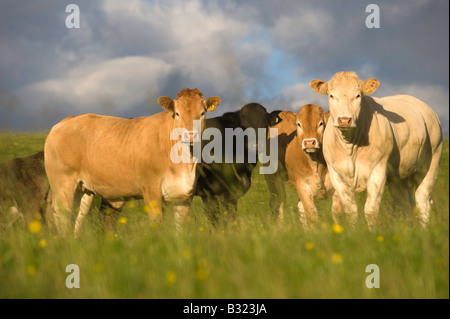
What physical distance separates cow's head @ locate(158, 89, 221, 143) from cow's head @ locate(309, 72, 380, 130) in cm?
199

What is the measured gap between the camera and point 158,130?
839cm

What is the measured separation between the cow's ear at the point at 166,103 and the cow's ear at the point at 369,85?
2978mm

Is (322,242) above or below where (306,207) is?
below

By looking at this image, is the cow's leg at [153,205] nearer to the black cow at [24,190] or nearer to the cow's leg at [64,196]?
the cow's leg at [64,196]

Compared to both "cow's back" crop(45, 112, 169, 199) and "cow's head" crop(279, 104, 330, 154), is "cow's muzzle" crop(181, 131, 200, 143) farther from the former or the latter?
"cow's head" crop(279, 104, 330, 154)

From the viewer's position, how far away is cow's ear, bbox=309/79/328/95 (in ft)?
26.8

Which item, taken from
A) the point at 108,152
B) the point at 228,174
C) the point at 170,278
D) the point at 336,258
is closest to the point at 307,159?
the point at 228,174

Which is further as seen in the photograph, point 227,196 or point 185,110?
point 227,196

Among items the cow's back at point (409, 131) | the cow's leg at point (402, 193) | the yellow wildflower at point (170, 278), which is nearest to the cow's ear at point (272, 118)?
the cow's back at point (409, 131)

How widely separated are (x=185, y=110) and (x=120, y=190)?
68.8 inches

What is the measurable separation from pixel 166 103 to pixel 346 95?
2783 mm
